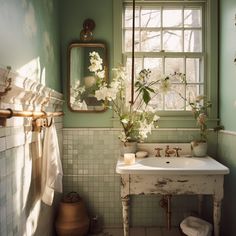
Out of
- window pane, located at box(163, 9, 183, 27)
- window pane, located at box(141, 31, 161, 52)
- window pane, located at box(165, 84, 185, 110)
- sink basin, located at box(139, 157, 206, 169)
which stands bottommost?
sink basin, located at box(139, 157, 206, 169)

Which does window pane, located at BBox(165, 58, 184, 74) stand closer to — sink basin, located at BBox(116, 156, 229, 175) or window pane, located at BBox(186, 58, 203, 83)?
window pane, located at BBox(186, 58, 203, 83)

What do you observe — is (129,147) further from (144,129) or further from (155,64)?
(155,64)

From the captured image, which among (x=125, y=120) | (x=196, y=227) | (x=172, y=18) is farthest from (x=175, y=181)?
(x=172, y=18)

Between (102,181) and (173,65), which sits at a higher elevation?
(173,65)

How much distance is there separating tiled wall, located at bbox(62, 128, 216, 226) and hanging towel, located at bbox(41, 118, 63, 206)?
2.22 ft

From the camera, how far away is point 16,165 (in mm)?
1485

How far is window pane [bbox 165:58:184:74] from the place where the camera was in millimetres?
Answer: 2594

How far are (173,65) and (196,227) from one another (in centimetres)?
146

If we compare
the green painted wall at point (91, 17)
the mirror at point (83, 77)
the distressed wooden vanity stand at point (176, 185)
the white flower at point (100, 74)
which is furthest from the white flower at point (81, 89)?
the distressed wooden vanity stand at point (176, 185)

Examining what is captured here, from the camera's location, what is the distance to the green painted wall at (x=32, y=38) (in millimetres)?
1355

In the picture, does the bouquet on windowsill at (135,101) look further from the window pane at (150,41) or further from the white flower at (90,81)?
the window pane at (150,41)

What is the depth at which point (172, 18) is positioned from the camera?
8.54ft

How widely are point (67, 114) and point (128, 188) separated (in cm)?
100

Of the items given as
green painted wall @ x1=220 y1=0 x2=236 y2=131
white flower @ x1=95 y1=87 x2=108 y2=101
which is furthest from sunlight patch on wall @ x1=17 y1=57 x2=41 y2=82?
green painted wall @ x1=220 y1=0 x2=236 y2=131
